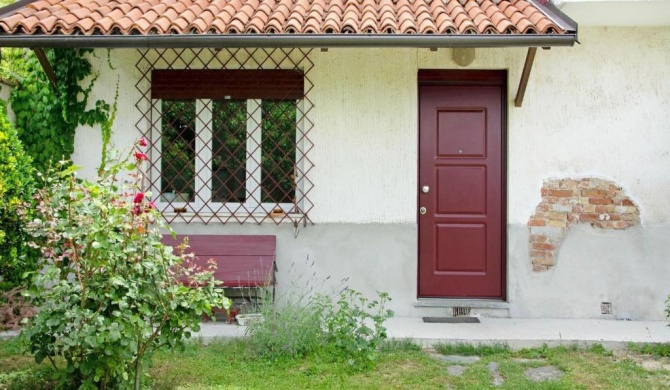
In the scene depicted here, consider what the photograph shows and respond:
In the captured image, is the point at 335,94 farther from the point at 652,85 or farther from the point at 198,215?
the point at 652,85

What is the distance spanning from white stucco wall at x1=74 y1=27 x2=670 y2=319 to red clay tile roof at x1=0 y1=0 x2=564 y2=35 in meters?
0.53

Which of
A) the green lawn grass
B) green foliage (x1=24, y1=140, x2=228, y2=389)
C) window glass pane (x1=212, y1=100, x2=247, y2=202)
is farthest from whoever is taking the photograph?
window glass pane (x1=212, y1=100, x2=247, y2=202)

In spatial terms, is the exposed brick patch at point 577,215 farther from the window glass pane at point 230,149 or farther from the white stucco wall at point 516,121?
the window glass pane at point 230,149

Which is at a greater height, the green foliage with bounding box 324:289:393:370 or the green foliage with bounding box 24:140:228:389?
the green foliage with bounding box 24:140:228:389

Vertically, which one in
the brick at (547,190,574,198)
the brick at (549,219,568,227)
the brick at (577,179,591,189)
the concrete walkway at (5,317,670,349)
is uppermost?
the brick at (577,179,591,189)

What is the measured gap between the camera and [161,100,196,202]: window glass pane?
7664 mm

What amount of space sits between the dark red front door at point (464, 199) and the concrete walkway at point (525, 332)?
0.56 meters

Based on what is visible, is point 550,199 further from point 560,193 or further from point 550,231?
point 550,231

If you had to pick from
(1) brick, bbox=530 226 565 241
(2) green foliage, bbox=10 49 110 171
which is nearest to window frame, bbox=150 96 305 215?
(2) green foliage, bbox=10 49 110 171

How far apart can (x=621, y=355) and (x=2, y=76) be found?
683 cm

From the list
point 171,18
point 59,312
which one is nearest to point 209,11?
point 171,18

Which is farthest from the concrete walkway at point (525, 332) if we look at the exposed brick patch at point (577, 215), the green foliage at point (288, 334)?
the exposed brick patch at point (577, 215)

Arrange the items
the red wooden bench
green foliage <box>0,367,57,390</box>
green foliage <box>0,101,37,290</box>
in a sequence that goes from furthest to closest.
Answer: the red wooden bench < green foliage <box>0,101,37,290</box> < green foliage <box>0,367,57,390</box>

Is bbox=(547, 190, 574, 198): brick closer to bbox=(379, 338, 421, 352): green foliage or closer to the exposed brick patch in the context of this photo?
the exposed brick patch
